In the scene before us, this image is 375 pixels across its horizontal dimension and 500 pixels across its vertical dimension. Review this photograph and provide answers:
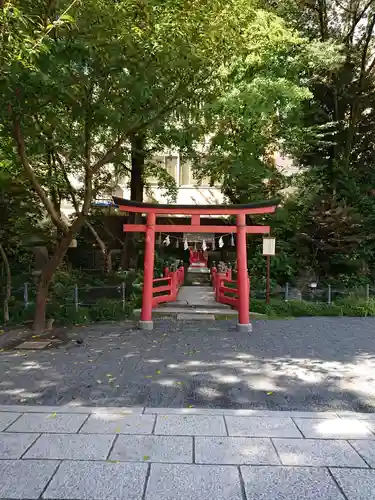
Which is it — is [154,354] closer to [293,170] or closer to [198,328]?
[198,328]

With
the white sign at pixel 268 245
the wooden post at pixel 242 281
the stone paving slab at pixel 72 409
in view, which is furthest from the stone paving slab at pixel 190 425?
the white sign at pixel 268 245

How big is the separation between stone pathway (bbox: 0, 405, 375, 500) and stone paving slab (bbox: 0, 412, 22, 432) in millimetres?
11

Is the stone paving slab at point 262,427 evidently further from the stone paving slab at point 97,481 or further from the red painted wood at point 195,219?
the red painted wood at point 195,219

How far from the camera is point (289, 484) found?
10.4 feet

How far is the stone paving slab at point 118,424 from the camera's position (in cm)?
421

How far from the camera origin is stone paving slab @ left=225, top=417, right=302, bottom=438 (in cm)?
Result: 417

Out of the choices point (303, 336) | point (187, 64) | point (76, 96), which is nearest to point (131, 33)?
point (187, 64)

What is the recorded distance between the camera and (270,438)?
407 cm

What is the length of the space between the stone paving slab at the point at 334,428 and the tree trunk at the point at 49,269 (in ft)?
21.0

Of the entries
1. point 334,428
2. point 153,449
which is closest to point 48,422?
point 153,449

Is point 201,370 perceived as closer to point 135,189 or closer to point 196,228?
point 196,228

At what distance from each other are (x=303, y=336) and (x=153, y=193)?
1268 cm

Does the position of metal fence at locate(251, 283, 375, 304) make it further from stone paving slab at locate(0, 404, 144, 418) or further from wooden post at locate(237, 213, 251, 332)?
stone paving slab at locate(0, 404, 144, 418)

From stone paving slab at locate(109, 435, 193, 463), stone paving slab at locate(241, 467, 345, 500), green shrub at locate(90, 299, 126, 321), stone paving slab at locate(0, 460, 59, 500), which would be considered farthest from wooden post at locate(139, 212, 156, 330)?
stone paving slab at locate(241, 467, 345, 500)
